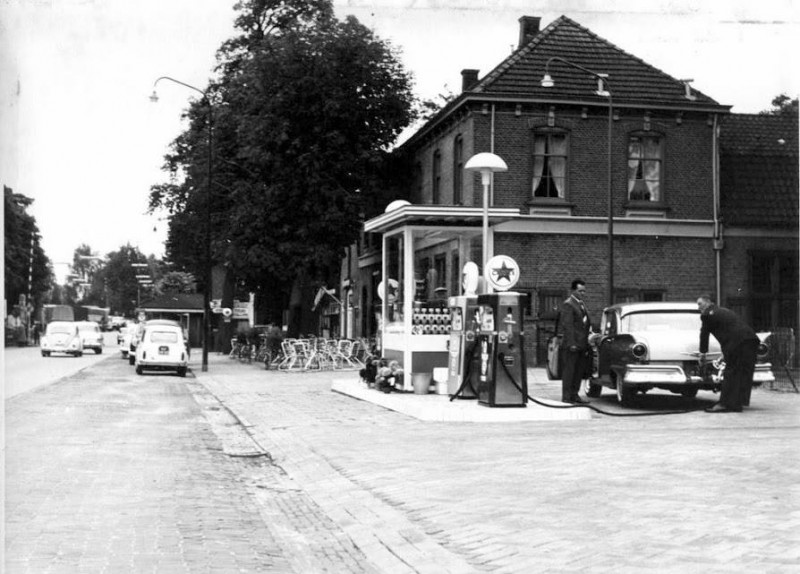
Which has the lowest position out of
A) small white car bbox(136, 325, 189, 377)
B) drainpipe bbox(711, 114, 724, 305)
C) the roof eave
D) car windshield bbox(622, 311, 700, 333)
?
small white car bbox(136, 325, 189, 377)

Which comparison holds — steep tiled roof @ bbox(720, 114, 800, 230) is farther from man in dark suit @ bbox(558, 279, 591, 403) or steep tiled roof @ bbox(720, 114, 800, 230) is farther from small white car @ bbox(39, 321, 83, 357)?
small white car @ bbox(39, 321, 83, 357)

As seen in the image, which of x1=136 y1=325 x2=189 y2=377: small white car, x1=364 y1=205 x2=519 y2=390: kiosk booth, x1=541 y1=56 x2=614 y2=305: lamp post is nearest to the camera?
x1=364 y1=205 x2=519 y2=390: kiosk booth

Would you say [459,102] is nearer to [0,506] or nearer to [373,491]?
[373,491]

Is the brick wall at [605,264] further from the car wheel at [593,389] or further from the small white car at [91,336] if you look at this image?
the small white car at [91,336]

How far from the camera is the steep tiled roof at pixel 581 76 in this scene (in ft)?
108

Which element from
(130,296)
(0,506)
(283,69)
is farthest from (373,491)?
(130,296)

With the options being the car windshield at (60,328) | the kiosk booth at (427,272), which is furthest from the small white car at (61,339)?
the kiosk booth at (427,272)

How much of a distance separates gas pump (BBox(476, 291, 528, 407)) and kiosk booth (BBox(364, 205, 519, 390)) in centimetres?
308

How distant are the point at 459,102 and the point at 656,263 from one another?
776 centimetres

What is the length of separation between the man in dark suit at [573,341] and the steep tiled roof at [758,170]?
13.5 meters

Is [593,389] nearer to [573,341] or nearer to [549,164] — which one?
[573,341]

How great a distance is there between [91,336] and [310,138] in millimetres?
24255

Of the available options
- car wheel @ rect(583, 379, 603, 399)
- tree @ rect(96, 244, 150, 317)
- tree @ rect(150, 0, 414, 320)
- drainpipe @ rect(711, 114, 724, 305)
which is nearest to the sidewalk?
car wheel @ rect(583, 379, 603, 399)

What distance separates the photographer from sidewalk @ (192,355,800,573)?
22.2ft
